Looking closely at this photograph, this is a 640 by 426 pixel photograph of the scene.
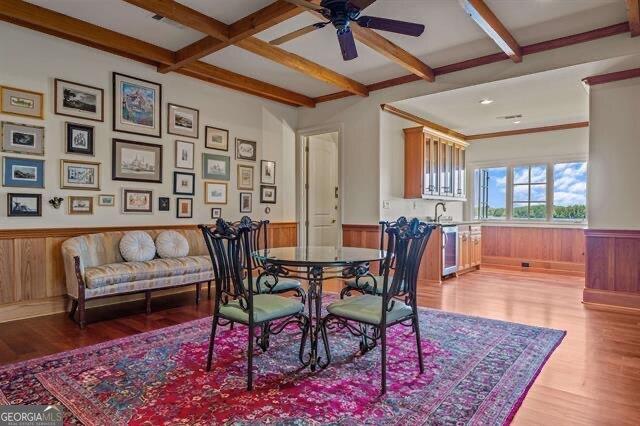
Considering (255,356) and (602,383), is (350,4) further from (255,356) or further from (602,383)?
(602,383)

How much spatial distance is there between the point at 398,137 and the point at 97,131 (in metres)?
4.02

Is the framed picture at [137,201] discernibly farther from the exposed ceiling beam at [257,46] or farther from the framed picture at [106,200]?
the exposed ceiling beam at [257,46]

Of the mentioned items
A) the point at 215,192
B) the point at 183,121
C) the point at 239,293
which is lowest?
the point at 239,293

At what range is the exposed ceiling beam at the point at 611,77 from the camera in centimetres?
417

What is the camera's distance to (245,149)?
5.65 m

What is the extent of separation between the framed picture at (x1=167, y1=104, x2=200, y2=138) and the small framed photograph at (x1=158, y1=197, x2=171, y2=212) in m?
0.82

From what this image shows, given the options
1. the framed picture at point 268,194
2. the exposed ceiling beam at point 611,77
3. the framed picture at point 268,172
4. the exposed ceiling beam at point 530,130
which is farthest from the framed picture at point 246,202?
the exposed ceiling beam at point 530,130

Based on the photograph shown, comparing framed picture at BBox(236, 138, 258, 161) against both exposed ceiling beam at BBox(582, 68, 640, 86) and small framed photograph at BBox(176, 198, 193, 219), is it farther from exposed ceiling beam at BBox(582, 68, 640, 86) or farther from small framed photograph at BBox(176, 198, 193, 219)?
exposed ceiling beam at BBox(582, 68, 640, 86)

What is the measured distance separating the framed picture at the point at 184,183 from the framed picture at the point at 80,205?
975 millimetres

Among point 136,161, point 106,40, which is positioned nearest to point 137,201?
point 136,161

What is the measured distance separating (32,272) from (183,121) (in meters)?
2.34

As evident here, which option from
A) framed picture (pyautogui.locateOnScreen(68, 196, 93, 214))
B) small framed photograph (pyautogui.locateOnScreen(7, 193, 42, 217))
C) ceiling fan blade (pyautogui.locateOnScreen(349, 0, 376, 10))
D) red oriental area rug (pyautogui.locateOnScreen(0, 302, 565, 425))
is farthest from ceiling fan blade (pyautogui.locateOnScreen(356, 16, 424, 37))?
small framed photograph (pyautogui.locateOnScreen(7, 193, 42, 217))

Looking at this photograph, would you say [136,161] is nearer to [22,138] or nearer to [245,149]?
[22,138]

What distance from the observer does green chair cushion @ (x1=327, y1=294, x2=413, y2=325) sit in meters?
2.37
